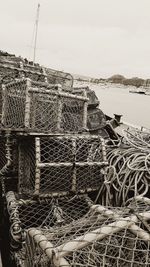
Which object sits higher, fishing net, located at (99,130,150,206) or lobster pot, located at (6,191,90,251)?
fishing net, located at (99,130,150,206)

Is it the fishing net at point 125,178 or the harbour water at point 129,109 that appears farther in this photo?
the harbour water at point 129,109

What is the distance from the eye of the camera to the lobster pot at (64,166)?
3.12m

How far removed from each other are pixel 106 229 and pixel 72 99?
6.49 feet

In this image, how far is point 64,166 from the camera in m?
3.04

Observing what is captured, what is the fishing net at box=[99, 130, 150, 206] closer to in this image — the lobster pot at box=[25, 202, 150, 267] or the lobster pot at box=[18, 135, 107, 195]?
the lobster pot at box=[18, 135, 107, 195]

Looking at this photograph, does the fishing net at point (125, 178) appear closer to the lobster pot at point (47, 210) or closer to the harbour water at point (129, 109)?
the lobster pot at point (47, 210)

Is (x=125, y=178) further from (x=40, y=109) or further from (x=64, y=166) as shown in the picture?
(x=40, y=109)

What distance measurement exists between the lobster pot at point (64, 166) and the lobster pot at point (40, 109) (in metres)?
0.18

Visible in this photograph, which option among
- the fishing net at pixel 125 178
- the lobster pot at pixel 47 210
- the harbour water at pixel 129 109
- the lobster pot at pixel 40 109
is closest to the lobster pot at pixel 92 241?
the lobster pot at pixel 47 210

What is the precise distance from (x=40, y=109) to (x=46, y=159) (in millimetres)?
574

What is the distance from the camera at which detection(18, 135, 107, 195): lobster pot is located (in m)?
3.12

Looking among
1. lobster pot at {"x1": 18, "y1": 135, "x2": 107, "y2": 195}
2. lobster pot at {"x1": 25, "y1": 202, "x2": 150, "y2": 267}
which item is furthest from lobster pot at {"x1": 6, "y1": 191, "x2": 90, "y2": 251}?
lobster pot at {"x1": 25, "y1": 202, "x2": 150, "y2": 267}

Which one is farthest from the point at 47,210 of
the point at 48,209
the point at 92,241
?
the point at 92,241

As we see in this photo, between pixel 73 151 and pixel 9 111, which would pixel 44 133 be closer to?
pixel 73 151
